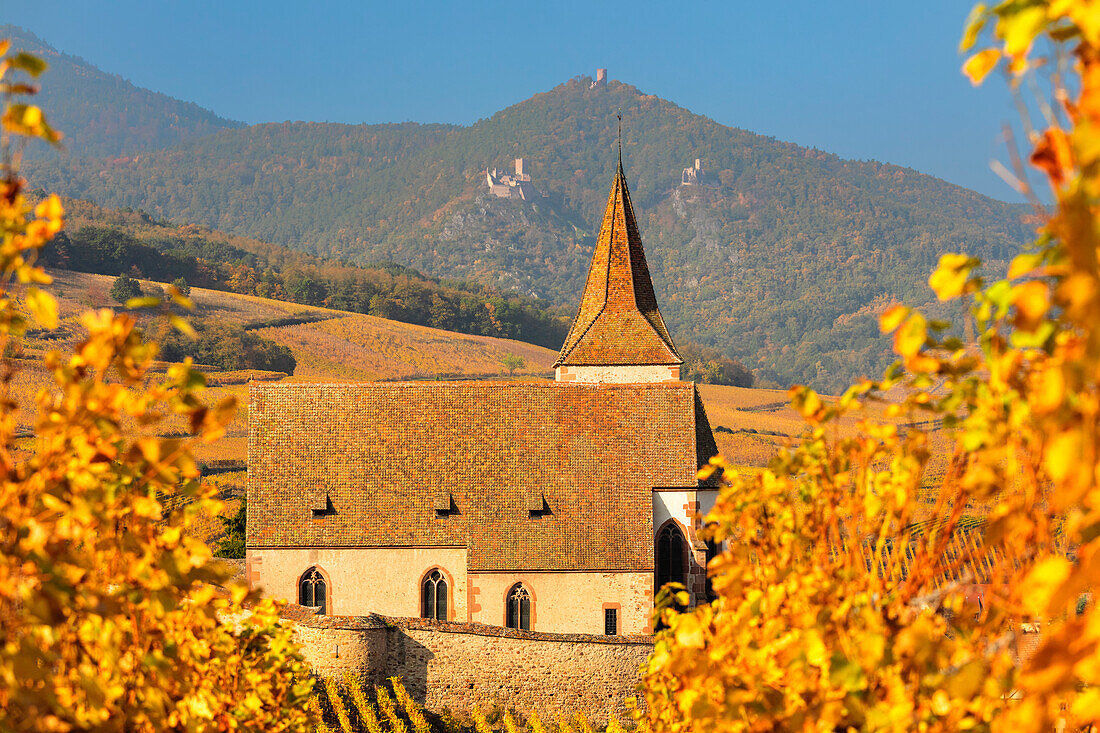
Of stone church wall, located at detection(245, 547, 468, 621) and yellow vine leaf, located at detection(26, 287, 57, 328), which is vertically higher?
yellow vine leaf, located at detection(26, 287, 57, 328)

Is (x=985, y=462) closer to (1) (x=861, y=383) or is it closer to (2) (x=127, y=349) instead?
(1) (x=861, y=383)

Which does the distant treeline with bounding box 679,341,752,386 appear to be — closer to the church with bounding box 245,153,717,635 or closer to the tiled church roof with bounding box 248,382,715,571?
the tiled church roof with bounding box 248,382,715,571

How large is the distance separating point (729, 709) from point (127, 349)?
126 inches

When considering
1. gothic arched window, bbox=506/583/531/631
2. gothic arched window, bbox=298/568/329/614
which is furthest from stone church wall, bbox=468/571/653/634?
gothic arched window, bbox=298/568/329/614

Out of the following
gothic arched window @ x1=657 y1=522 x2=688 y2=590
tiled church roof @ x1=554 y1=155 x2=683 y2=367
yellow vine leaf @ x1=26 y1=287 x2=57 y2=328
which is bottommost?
gothic arched window @ x1=657 y1=522 x2=688 y2=590

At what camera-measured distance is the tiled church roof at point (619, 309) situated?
103 feet

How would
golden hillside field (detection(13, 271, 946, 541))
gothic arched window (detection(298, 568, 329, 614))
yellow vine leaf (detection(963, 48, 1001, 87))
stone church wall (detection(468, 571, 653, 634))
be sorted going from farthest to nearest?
1. golden hillside field (detection(13, 271, 946, 541))
2. gothic arched window (detection(298, 568, 329, 614))
3. stone church wall (detection(468, 571, 653, 634))
4. yellow vine leaf (detection(963, 48, 1001, 87))

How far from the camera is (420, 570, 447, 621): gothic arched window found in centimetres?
2438

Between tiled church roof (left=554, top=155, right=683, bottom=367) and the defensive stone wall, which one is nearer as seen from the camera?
the defensive stone wall

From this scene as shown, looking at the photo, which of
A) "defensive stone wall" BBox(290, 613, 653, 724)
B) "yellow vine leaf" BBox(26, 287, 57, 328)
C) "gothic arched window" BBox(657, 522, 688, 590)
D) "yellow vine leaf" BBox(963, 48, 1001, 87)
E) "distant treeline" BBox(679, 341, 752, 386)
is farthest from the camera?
"distant treeline" BBox(679, 341, 752, 386)

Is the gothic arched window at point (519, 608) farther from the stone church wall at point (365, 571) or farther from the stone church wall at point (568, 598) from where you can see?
the stone church wall at point (365, 571)

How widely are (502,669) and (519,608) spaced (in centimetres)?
329

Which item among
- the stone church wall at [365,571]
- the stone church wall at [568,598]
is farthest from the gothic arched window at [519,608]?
the stone church wall at [365,571]

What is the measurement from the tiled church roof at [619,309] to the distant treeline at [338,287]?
91.6 m
